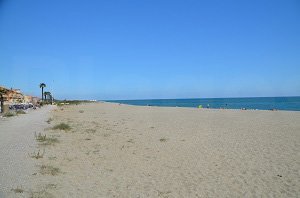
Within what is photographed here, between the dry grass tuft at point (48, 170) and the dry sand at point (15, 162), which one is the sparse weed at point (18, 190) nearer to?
the dry sand at point (15, 162)

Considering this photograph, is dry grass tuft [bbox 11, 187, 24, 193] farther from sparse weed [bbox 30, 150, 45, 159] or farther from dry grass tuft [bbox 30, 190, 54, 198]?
sparse weed [bbox 30, 150, 45, 159]

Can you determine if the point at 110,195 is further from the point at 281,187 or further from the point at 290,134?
the point at 290,134

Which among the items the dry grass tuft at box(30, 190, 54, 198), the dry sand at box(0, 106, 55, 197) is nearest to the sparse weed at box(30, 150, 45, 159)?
the dry sand at box(0, 106, 55, 197)

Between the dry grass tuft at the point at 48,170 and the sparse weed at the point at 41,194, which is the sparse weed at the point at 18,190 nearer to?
the sparse weed at the point at 41,194

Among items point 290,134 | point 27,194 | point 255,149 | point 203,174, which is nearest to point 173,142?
point 255,149

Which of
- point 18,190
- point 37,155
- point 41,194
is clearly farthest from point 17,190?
point 37,155

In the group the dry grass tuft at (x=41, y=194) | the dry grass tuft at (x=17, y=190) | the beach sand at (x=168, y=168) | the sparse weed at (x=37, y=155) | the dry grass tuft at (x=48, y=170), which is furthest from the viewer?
the sparse weed at (x=37, y=155)

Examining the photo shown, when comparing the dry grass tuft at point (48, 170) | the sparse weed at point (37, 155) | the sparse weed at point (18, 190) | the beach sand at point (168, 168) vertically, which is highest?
the sparse weed at point (37, 155)

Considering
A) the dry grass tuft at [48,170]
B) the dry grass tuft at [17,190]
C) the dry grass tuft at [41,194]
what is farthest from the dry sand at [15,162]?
the dry grass tuft at [41,194]

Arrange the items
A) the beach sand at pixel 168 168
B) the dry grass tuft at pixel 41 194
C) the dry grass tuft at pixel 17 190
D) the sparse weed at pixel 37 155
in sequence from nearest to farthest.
Result: the dry grass tuft at pixel 41 194
the dry grass tuft at pixel 17 190
the beach sand at pixel 168 168
the sparse weed at pixel 37 155

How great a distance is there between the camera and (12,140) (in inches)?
445

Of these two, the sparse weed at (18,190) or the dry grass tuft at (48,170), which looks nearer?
the sparse weed at (18,190)

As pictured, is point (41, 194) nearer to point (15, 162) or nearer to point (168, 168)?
point (15, 162)

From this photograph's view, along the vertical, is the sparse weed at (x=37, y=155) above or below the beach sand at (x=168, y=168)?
above
